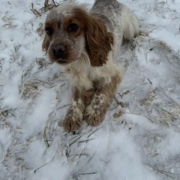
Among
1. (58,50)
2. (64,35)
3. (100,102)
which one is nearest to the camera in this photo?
(58,50)

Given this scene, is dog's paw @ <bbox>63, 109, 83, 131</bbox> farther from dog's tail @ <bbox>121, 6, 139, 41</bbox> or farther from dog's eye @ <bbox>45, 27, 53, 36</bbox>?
dog's tail @ <bbox>121, 6, 139, 41</bbox>

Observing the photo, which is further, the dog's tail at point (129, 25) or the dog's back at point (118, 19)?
the dog's tail at point (129, 25)

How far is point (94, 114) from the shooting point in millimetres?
2973

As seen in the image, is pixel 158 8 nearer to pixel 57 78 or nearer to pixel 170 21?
pixel 170 21

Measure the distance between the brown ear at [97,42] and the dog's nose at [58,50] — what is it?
42 cm

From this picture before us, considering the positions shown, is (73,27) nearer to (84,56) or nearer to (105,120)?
(84,56)

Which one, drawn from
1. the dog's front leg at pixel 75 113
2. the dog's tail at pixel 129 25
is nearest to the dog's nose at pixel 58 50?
the dog's front leg at pixel 75 113

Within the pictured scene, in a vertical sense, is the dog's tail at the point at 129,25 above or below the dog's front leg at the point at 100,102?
above

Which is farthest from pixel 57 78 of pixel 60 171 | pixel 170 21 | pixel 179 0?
pixel 179 0

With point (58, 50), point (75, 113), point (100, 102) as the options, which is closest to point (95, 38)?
point (58, 50)

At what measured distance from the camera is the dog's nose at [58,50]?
8.38ft

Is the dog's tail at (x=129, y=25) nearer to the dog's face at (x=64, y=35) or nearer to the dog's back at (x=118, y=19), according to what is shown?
the dog's back at (x=118, y=19)

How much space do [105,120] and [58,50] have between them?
1.07 metres

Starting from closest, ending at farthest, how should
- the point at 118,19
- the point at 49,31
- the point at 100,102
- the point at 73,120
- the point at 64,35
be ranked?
the point at 64,35, the point at 49,31, the point at 73,120, the point at 100,102, the point at 118,19
